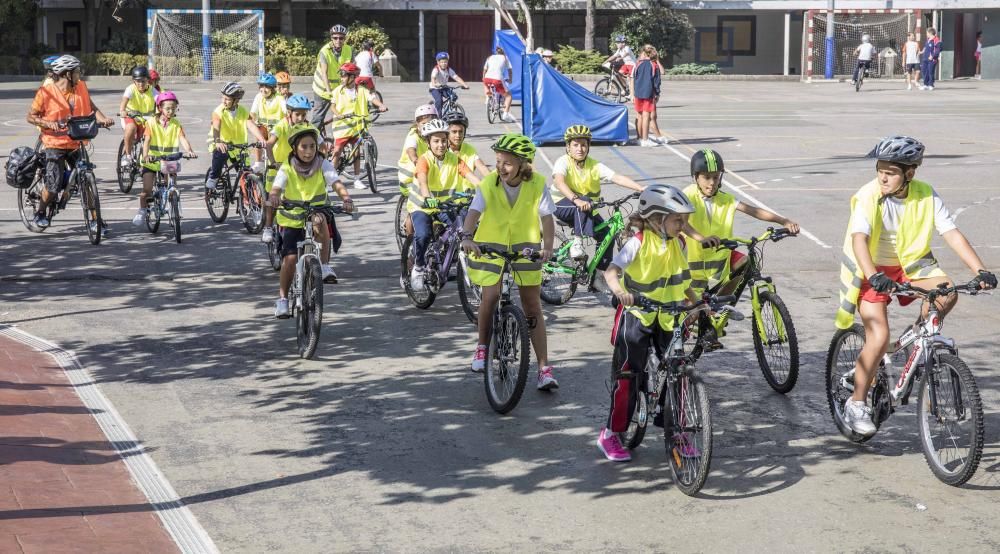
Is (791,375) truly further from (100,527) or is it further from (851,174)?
(851,174)

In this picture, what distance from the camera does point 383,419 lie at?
8.79m

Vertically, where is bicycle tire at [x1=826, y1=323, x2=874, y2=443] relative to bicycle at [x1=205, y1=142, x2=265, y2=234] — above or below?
below

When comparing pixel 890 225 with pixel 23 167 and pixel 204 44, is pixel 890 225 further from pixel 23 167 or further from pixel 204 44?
pixel 204 44

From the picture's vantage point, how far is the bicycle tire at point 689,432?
7.01 m

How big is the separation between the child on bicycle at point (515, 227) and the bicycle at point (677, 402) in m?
1.53

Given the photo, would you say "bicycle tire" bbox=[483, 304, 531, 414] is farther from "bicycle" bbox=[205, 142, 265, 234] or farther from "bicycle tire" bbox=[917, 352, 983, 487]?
"bicycle" bbox=[205, 142, 265, 234]

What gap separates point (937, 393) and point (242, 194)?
34.9 feet

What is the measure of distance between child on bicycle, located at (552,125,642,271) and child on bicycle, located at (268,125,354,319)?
2.09 m

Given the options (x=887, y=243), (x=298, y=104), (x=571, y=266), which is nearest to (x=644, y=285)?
(x=887, y=243)

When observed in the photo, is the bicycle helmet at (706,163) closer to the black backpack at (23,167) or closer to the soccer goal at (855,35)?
the black backpack at (23,167)

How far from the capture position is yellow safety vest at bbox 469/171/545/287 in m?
9.15

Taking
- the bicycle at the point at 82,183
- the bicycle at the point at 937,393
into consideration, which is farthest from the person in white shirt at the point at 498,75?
the bicycle at the point at 937,393

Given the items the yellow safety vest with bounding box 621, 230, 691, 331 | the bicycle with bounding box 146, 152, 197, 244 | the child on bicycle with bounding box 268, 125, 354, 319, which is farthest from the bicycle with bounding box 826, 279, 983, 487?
the bicycle with bounding box 146, 152, 197, 244

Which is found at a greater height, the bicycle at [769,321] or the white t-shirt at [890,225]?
the white t-shirt at [890,225]
